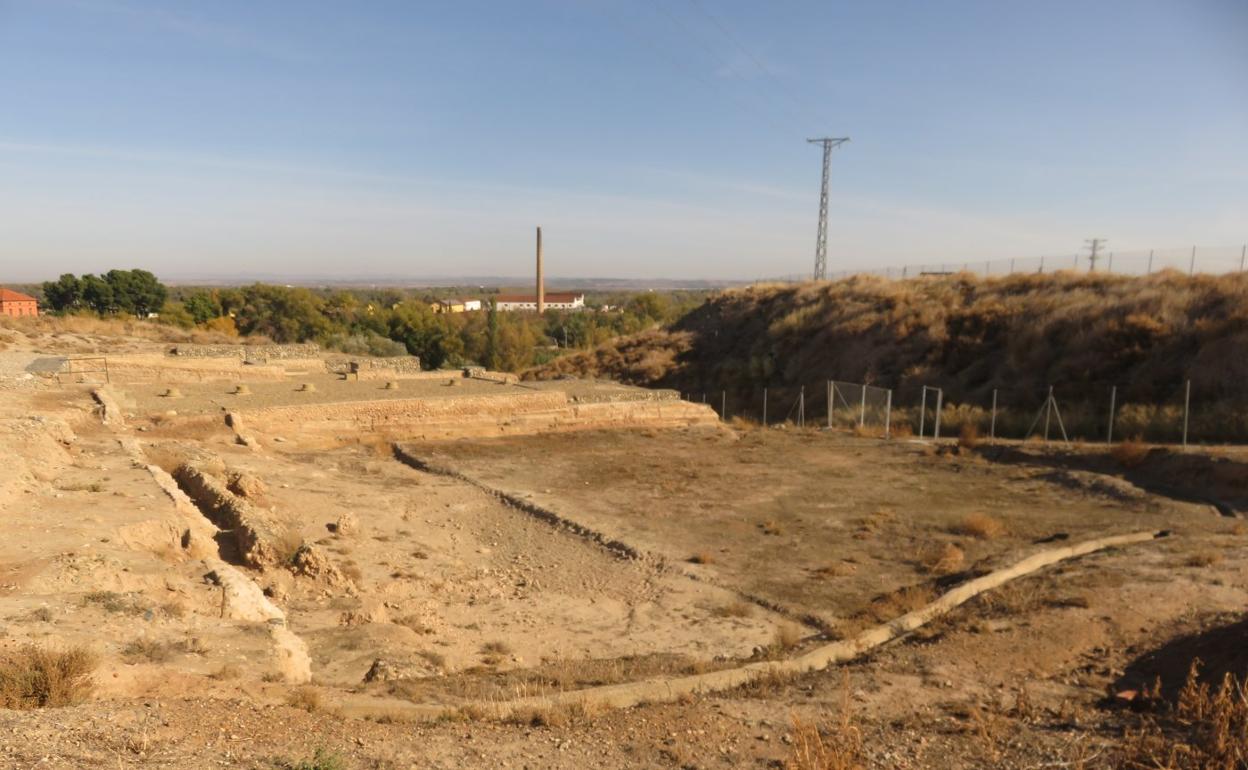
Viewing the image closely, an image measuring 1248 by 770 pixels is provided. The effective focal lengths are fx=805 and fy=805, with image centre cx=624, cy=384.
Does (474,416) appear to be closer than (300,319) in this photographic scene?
Yes

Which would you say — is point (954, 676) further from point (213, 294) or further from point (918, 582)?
point (213, 294)

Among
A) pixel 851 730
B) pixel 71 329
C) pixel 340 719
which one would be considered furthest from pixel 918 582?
pixel 71 329

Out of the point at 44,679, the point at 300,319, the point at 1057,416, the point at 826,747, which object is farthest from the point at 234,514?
the point at 300,319

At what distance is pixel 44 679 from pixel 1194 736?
6.46 m

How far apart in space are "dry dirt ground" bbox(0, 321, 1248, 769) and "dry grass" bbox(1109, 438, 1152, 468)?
0.75 feet

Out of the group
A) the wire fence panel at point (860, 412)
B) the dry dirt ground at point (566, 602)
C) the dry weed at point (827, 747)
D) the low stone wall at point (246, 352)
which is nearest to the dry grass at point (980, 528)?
the dry dirt ground at point (566, 602)

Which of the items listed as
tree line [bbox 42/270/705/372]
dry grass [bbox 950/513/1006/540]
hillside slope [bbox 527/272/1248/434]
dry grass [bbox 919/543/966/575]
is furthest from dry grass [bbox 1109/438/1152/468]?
tree line [bbox 42/270/705/372]

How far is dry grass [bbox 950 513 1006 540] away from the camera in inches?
424

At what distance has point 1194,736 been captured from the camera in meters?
4.72

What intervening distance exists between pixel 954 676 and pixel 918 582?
292cm

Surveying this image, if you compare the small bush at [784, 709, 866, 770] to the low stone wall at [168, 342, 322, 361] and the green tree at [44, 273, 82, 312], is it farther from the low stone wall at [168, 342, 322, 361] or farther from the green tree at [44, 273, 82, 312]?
the green tree at [44, 273, 82, 312]

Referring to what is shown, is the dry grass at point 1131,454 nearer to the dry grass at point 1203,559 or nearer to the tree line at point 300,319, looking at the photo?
the dry grass at point 1203,559

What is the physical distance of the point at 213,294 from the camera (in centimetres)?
5141

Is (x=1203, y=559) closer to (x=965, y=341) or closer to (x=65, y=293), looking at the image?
(x=965, y=341)
